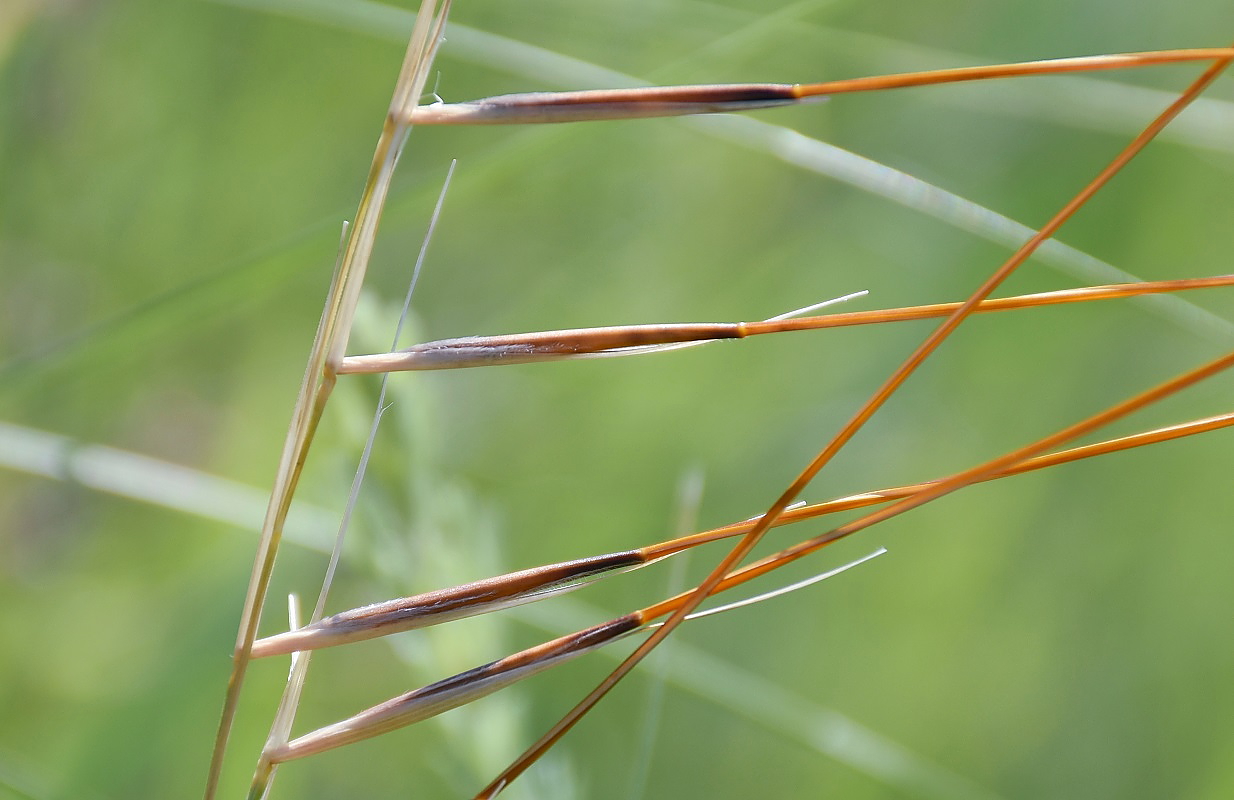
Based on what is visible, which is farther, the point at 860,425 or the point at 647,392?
the point at 647,392

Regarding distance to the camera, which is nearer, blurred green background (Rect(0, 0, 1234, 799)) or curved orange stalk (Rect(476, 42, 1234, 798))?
curved orange stalk (Rect(476, 42, 1234, 798))

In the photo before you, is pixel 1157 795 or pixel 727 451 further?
pixel 727 451

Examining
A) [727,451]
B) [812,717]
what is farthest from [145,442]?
[812,717]

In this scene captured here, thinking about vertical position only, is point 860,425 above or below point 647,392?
above

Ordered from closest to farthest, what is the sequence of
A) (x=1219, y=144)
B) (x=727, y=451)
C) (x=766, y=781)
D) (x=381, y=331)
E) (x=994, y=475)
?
(x=994, y=475) < (x=381, y=331) < (x=1219, y=144) < (x=766, y=781) < (x=727, y=451)

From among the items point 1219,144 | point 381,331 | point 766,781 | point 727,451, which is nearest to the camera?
point 381,331

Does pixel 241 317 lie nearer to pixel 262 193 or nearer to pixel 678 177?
pixel 262 193

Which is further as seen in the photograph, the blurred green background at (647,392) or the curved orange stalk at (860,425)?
the blurred green background at (647,392)

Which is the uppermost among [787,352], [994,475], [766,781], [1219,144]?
[1219,144]
